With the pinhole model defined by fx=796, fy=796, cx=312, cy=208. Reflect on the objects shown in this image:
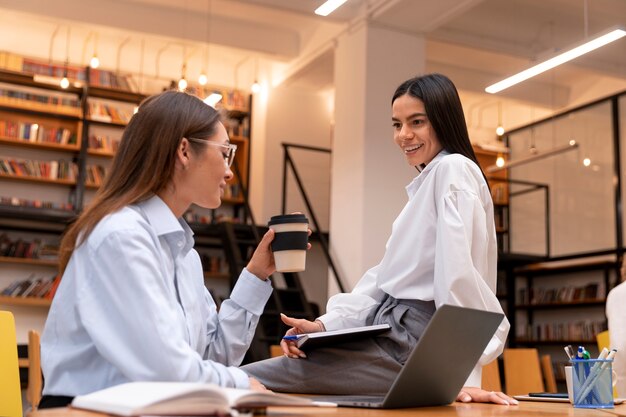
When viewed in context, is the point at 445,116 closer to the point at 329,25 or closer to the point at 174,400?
the point at 174,400

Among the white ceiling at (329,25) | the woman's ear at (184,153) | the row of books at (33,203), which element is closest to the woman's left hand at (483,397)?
the woman's ear at (184,153)

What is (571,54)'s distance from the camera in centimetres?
659

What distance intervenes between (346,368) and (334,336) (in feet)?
0.45

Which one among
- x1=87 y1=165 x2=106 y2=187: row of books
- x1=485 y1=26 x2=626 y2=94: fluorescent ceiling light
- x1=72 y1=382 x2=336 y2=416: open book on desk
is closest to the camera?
x1=72 y1=382 x2=336 y2=416: open book on desk

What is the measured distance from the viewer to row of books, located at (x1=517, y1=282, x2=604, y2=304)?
10.9 m

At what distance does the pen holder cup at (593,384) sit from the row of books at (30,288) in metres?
8.34

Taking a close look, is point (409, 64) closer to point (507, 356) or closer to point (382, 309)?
point (507, 356)

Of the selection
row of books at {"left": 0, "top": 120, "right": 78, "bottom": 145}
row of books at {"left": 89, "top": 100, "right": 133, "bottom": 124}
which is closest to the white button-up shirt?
row of books at {"left": 0, "top": 120, "right": 78, "bottom": 145}

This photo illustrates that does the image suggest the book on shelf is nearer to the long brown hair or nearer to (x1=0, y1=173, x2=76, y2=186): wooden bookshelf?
(x1=0, y1=173, x2=76, y2=186): wooden bookshelf

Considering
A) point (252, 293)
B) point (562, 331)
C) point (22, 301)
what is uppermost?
point (252, 293)

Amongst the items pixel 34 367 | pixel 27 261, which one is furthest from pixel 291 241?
pixel 27 261

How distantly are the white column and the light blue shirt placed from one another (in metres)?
6.15

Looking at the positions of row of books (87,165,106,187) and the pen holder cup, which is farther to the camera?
row of books (87,165,106,187)

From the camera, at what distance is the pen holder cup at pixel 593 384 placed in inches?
69.7
